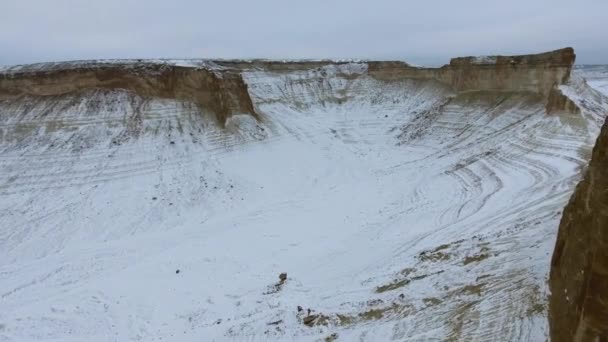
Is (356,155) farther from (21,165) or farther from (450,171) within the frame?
(21,165)

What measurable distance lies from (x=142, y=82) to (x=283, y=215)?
596 inches

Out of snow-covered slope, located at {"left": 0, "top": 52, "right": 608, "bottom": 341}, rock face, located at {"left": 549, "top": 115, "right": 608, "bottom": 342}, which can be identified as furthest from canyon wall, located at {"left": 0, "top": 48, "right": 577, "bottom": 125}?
rock face, located at {"left": 549, "top": 115, "right": 608, "bottom": 342}

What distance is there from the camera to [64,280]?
46.8ft

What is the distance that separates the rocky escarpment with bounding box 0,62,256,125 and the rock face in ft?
80.1

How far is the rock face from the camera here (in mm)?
4633

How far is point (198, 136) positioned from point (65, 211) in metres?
9.09

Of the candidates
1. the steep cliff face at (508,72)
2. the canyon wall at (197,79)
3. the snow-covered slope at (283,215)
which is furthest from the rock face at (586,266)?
the canyon wall at (197,79)

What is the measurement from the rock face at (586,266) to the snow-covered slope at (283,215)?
1.68 m

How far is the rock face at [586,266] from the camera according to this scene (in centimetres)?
463

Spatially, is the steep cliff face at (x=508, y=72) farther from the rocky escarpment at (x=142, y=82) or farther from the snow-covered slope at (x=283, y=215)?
the rocky escarpment at (x=142, y=82)

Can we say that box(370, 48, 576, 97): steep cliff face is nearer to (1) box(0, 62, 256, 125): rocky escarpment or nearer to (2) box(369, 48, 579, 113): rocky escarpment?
(2) box(369, 48, 579, 113): rocky escarpment

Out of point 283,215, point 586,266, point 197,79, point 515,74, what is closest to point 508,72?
point 515,74

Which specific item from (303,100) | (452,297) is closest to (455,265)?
(452,297)

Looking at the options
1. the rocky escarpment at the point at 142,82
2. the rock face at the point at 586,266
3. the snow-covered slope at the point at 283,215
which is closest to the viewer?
the rock face at the point at 586,266
